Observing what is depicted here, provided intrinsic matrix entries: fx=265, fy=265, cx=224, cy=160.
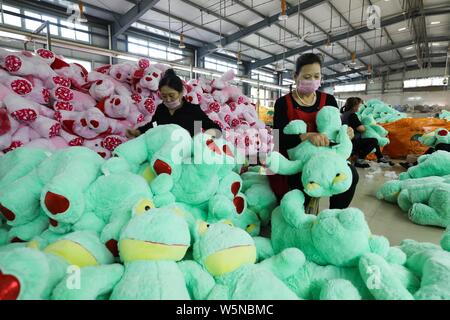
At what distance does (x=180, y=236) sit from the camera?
61 cm

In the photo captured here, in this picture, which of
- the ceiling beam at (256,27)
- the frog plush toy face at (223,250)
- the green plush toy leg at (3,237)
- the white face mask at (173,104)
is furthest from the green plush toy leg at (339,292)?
the ceiling beam at (256,27)

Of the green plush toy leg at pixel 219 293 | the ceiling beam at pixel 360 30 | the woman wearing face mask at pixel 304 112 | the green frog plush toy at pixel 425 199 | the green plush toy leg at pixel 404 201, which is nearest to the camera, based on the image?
the green plush toy leg at pixel 219 293

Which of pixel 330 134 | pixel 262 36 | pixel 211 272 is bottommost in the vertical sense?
pixel 211 272

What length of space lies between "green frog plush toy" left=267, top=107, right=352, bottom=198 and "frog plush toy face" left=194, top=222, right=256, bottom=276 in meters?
0.37

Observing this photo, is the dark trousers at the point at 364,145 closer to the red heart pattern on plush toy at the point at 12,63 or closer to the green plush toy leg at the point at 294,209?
the green plush toy leg at the point at 294,209

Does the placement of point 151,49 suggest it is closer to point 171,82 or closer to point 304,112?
point 171,82

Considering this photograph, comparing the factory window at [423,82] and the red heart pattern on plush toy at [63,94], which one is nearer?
the red heart pattern on plush toy at [63,94]

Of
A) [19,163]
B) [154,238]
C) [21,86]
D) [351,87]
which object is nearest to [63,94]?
[21,86]

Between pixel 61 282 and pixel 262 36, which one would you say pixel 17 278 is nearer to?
pixel 61 282

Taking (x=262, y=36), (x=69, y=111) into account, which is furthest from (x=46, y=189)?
(x=262, y=36)

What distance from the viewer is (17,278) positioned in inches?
17.3

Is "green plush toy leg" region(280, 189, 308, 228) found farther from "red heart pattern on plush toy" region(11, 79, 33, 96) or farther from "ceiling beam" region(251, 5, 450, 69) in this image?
"ceiling beam" region(251, 5, 450, 69)

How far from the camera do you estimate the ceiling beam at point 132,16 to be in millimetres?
5777

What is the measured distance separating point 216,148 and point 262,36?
8.96 metres
